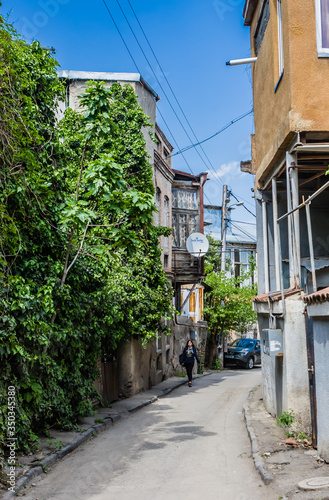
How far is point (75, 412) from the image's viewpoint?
11.0 meters

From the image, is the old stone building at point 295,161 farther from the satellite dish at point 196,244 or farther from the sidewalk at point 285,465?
the satellite dish at point 196,244

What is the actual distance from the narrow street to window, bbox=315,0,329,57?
25.0 ft

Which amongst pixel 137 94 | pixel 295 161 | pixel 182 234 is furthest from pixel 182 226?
pixel 295 161

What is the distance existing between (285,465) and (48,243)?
18.6ft

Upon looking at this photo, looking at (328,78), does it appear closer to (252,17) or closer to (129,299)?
(252,17)

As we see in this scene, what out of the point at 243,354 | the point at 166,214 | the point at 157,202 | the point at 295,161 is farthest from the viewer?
the point at 243,354

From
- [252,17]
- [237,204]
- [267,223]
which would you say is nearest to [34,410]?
[267,223]

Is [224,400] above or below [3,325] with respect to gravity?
below

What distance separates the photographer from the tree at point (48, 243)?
8.35m

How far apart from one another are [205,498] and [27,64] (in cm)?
819

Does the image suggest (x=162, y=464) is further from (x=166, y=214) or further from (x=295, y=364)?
(x=166, y=214)

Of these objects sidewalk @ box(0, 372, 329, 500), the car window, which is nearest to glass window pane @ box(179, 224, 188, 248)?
the car window

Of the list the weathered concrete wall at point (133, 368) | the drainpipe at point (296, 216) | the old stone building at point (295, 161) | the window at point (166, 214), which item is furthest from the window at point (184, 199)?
the drainpipe at point (296, 216)

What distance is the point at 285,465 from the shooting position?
7.60 metres
